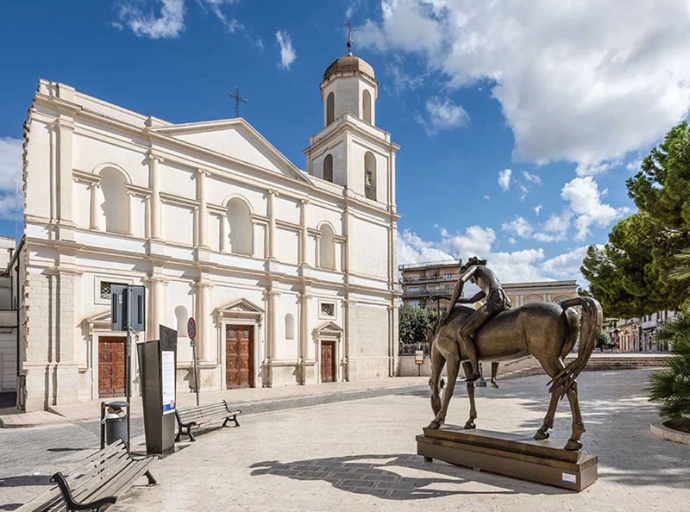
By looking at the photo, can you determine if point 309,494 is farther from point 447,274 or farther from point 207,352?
point 447,274

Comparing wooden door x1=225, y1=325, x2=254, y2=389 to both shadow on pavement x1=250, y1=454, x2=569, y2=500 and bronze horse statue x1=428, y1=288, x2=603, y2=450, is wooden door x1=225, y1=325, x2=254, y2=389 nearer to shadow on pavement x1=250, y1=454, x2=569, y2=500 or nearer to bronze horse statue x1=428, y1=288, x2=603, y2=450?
shadow on pavement x1=250, y1=454, x2=569, y2=500

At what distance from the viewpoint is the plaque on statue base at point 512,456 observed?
20.2 feet

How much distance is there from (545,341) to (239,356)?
703 inches

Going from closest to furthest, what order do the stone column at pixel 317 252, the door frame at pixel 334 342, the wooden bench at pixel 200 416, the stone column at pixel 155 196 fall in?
the wooden bench at pixel 200 416 → the stone column at pixel 155 196 → the door frame at pixel 334 342 → the stone column at pixel 317 252

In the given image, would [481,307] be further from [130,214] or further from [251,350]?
[251,350]

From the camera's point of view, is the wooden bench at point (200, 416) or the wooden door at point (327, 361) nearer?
the wooden bench at point (200, 416)

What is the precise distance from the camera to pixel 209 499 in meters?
6.12

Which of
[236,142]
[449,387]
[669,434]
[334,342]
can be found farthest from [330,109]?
[669,434]

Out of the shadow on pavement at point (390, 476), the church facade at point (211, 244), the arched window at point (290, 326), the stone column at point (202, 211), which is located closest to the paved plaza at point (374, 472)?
the shadow on pavement at point (390, 476)

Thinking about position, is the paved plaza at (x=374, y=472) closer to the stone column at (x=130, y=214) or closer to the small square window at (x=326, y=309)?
the stone column at (x=130, y=214)

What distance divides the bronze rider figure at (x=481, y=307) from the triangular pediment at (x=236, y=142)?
1675 centimetres

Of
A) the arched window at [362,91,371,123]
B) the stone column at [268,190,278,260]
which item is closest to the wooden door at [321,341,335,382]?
the stone column at [268,190,278,260]

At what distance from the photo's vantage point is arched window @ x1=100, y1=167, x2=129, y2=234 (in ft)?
63.9

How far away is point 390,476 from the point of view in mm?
6973
